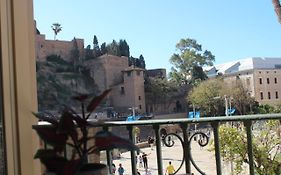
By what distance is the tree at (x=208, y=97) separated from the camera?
3303 centimetres

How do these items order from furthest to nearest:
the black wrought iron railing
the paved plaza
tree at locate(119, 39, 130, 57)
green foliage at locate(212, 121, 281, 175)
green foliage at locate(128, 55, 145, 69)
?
green foliage at locate(128, 55, 145, 69) → tree at locate(119, 39, 130, 57) → green foliage at locate(212, 121, 281, 175) → the paved plaza → the black wrought iron railing

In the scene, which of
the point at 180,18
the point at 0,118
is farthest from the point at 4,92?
the point at 180,18

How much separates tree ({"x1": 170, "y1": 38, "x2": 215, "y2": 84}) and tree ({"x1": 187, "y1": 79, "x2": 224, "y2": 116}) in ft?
14.0

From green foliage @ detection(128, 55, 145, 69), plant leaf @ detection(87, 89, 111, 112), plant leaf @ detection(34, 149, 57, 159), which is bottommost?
plant leaf @ detection(34, 149, 57, 159)

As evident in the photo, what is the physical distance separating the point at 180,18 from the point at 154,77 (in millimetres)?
13137

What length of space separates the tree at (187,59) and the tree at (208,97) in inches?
168

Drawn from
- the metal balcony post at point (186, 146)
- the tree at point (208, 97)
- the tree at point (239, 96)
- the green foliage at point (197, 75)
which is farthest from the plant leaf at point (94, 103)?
the green foliage at point (197, 75)

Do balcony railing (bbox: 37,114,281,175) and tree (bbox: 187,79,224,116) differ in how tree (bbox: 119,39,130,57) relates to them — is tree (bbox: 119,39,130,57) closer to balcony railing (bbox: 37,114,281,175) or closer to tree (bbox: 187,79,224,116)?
tree (bbox: 187,79,224,116)

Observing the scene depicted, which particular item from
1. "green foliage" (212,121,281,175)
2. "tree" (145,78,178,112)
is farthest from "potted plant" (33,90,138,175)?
"tree" (145,78,178,112)

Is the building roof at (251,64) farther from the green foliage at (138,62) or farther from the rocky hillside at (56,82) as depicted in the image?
the rocky hillside at (56,82)

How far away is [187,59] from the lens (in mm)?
41969

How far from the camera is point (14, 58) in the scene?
49.9 inches

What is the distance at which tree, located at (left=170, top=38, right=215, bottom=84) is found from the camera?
1578 inches

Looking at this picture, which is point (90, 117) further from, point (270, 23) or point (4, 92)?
point (270, 23)
